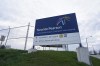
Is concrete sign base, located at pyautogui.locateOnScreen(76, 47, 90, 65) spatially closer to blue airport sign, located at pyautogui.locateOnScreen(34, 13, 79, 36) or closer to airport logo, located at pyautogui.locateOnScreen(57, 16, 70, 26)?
Answer: blue airport sign, located at pyautogui.locateOnScreen(34, 13, 79, 36)

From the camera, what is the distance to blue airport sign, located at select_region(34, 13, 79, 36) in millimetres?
16884

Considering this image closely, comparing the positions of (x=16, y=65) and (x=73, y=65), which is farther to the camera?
(x=73, y=65)

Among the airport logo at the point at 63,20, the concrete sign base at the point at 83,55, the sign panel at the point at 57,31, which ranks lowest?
the concrete sign base at the point at 83,55

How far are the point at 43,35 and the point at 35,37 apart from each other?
1160 millimetres

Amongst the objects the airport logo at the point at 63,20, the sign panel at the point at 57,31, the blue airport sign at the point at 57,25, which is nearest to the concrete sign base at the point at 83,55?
the sign panel at the point at 57,31

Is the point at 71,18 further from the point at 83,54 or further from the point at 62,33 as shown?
Answer: the point at 83,54

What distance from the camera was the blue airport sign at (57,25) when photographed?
16884 millimetres

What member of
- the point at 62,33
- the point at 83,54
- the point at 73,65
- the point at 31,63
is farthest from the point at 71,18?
the point at 31,63

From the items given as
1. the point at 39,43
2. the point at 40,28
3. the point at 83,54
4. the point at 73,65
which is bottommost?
the point at 73,65

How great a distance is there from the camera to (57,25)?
1775cm

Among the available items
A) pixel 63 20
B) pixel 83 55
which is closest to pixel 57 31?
pixel 63 20

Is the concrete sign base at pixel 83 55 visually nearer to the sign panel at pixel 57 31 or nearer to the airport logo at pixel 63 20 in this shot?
the sign panel at pixel 57 31

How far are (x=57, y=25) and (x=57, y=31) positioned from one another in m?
0.77

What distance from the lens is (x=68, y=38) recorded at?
16.6m
